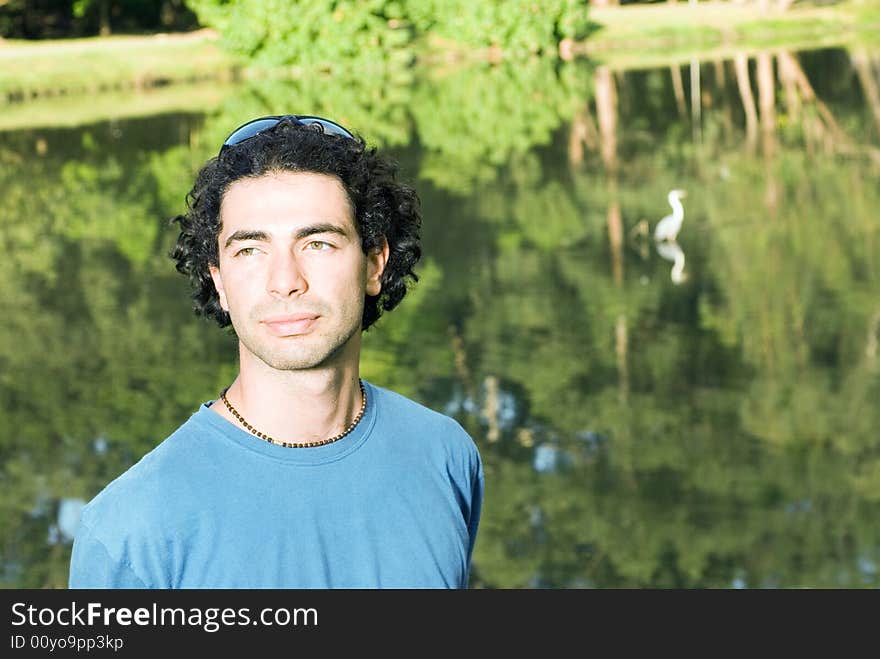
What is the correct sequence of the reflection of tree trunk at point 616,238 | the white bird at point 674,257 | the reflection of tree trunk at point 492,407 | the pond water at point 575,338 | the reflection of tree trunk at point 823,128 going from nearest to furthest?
the pond water at point 575,338, the reflection of tree trunk at point 492,407, the white bird at point 674,257, the reflection of tree trunk at point 616,238, the reflection of tree trunk at point 823,128

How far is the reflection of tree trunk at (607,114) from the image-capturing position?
32.5 meters

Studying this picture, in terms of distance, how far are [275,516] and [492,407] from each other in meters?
13.4

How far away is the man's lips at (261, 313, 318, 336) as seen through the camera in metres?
2.36

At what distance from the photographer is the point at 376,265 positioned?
2.62 metres

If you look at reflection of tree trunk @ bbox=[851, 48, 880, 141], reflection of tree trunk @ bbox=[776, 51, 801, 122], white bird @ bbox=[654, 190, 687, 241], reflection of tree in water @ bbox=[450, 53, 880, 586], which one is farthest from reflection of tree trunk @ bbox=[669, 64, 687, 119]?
white bird @ bbox=[654, 190, 687, 241]

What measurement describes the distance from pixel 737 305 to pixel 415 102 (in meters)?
23.8

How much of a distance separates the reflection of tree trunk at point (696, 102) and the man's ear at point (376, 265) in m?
33.2

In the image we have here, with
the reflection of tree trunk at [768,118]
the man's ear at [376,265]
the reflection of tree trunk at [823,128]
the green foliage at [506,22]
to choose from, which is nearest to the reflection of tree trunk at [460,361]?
the reflection of tree trunk at [768,118]

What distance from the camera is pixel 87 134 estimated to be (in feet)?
121

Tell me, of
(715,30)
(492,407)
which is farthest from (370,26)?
(492,407)

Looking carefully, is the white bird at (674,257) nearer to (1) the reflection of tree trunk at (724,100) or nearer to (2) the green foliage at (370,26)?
(1) the reflection of tree trunk at (724,100)

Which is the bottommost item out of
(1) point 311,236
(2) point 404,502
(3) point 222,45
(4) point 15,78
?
(2) point 404,502

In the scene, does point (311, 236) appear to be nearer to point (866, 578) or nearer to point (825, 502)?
point (866, 578)
